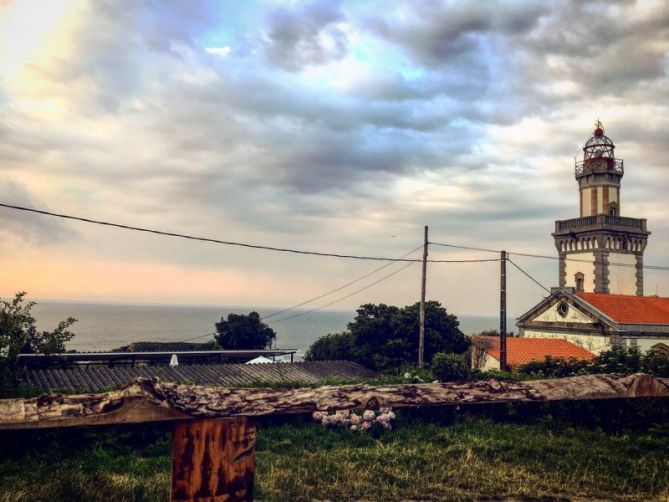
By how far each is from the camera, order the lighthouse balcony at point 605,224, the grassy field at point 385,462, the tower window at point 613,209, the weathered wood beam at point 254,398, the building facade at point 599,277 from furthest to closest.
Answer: the tower window at point 613,209
the lighthouse balcony at point 605,224
the building facade at point 599,277
the grassy field at point 385,462
the weathered wood beam at point 254,398

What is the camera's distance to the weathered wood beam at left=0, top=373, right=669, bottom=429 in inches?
117

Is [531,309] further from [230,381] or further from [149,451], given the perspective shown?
[149,451]

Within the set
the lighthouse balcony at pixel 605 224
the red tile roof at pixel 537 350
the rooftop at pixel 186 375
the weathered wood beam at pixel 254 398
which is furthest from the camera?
the lighthouse balcony at pixel 605 224

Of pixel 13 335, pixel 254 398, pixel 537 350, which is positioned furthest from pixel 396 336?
pixel 254 398

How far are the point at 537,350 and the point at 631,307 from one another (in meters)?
9.38

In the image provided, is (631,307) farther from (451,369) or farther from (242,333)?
(242,333)

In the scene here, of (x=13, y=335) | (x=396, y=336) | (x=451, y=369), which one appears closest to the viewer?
(x=13, y=335)

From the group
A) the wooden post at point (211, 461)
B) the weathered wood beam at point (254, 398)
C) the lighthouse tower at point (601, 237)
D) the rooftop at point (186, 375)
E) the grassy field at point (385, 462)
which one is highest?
the lighthouse tower at point (601, 237)

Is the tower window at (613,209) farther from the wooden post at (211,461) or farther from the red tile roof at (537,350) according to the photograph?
the wooden post at (211,461)

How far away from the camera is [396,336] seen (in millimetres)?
32125

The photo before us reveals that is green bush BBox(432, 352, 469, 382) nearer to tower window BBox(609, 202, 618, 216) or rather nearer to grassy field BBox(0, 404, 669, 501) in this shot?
grassy field BBox(0, 404, 669, 501)

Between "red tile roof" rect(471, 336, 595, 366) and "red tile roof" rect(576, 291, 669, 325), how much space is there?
3532mm

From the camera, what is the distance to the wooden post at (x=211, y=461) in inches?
118

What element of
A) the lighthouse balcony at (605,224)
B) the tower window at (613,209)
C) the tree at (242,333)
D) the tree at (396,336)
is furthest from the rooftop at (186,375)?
the tower window at (613,209)
